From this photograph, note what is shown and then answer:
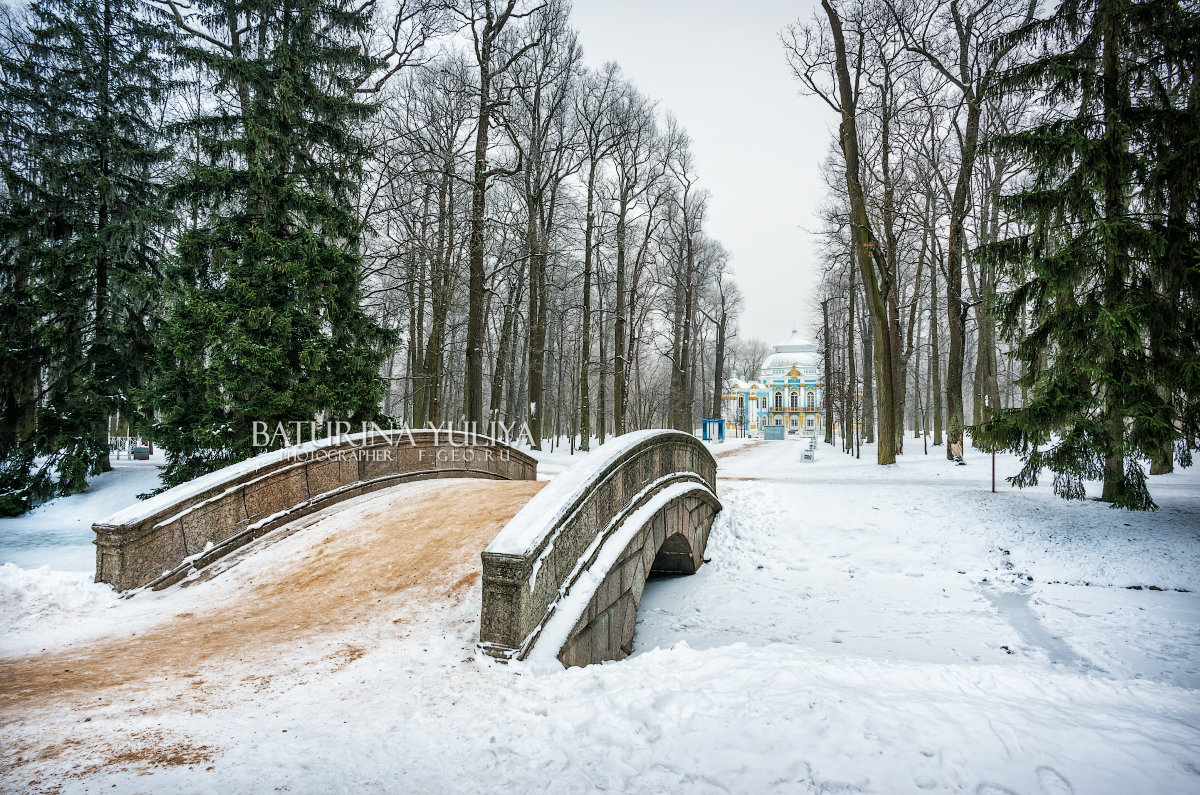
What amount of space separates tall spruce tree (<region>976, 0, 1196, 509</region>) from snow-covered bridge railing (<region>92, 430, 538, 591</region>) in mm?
9192

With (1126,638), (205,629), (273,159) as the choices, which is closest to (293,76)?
(273,159)

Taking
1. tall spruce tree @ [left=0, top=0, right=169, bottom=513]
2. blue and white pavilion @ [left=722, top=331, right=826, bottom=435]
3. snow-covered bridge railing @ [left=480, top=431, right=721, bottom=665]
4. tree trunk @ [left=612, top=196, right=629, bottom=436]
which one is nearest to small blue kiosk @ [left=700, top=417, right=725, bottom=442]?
tree trunk @ [left=612, top=196, right=629, bottom=436]

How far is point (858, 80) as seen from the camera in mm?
14547

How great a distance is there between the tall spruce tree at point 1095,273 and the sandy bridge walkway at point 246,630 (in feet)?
25.4

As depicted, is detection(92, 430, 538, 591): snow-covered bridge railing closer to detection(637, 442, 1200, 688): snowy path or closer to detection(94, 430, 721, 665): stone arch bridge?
detection(94, 430, 721, 665): stone arch bridge

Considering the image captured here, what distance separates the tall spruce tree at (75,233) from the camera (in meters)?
10.4

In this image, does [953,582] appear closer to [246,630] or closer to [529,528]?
[529,528]

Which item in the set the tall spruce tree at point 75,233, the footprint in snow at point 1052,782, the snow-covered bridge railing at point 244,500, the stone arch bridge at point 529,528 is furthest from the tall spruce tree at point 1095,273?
the tall spruce tree at point 75,233

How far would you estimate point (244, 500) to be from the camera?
21.9ft

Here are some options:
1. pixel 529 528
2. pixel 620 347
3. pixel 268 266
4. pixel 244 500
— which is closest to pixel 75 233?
pixel 268 266

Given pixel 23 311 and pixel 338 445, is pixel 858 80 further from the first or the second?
pixel 23 311

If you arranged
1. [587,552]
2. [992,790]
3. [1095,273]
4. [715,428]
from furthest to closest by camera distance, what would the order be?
[715,428] → [1095,273] → [587,552] → [992,790]

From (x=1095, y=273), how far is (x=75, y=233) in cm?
1804

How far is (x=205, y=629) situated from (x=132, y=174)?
1208 centimetres
